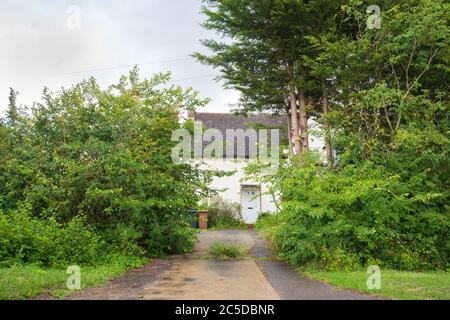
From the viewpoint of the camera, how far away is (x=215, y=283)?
28.6 feet

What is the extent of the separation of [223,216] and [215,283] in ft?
49.3

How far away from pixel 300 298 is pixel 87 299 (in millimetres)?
3427

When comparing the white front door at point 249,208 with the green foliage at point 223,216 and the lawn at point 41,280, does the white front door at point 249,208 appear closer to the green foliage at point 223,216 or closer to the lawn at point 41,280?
the green foliage at point 223,216

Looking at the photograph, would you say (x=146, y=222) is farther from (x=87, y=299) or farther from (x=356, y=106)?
(x=356, y=106)

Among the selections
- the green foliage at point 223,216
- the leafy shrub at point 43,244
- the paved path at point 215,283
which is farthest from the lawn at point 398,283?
the green foliage at point 223,216

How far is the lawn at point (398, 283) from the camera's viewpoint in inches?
287

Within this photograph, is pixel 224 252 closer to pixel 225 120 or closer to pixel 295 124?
pixel 295 124

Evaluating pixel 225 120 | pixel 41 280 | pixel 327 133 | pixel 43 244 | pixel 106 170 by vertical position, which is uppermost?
Result: pixel 225 120

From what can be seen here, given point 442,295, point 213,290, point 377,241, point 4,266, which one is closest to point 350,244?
point 377,241

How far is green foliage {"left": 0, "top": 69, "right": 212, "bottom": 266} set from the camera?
38.1 ft

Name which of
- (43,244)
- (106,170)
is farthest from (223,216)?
(43,244)

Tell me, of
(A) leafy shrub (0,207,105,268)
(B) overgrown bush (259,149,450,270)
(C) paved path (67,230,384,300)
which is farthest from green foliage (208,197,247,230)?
(A) leafy shrub (0,207,105,268)

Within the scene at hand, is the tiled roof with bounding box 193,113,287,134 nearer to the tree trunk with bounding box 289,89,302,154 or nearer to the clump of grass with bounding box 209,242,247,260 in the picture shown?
the tree trunk with bounding box 289,89,302,154

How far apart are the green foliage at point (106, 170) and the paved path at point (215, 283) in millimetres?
1243
